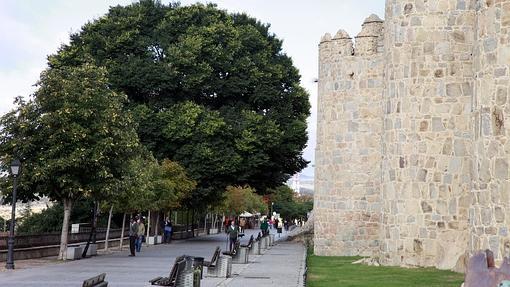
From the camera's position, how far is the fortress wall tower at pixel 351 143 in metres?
28.1

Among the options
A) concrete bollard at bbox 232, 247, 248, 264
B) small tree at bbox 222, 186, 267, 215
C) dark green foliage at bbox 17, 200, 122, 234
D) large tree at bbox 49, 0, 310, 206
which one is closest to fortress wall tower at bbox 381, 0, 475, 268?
concrete bollard at bbox 232, 247, 248, 264

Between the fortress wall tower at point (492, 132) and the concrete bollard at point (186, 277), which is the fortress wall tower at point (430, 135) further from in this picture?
the concrete bollard at point (186, 277)

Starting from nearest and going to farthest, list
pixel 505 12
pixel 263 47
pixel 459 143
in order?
pixel 505 12 < pixel 459 143 < pixel 263 47

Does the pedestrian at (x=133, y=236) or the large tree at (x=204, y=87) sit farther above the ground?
the large tree at (x=204, y=87)

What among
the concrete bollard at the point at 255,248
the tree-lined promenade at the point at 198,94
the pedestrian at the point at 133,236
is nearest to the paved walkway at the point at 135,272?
the pedestrian at the point at 133,236

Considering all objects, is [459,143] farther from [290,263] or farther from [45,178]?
[45,178]

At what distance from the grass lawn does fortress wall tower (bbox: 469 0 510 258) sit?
3312 millimetres

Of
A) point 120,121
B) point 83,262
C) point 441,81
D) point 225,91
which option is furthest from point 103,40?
point 441,81

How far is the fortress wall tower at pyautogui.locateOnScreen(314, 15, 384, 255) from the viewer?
2814cm

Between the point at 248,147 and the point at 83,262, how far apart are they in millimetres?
17899

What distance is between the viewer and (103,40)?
43.3 meters

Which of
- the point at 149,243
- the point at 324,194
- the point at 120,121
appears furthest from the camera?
the point at 149,243

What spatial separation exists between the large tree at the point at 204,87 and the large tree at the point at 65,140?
14.9 meters

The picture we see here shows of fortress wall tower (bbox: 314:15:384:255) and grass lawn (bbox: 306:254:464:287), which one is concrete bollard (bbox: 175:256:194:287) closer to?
grass lawn (bbox: 306:254:464:287)
